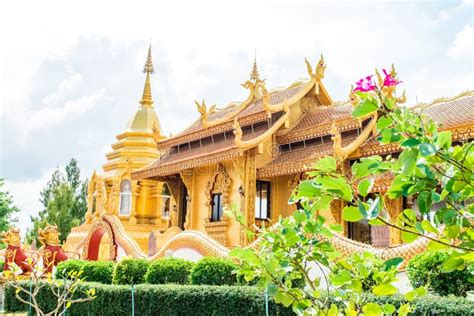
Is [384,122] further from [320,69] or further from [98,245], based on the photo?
[98,245]

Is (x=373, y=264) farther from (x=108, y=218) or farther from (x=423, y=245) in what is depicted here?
(x=108, y=218)

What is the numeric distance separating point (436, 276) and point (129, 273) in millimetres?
5952

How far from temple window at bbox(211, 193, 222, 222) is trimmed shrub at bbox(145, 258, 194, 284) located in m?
6.39

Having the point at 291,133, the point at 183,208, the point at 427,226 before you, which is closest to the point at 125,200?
the point at 183,208

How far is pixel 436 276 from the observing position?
586cm

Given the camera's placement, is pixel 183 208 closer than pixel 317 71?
No

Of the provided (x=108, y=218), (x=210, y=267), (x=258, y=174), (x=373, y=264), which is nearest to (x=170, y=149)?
(x=108, y=218)

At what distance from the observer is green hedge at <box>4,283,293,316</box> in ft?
21.0

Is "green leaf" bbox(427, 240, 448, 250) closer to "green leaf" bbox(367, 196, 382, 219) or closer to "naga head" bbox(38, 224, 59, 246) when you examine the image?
"green leaf" bbox(367, 196, 382, 219)

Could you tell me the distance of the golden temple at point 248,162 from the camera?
485 inches

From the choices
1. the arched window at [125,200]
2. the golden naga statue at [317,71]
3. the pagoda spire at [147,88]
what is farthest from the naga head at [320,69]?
the pagoda spire at [147,88]

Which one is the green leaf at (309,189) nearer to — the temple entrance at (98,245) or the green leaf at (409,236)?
the green leaf at (409,236)

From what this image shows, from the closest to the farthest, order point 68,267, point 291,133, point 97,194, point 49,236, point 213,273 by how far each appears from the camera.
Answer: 1. point 213,273
2. point 68,267
3. point 49,236
4. point 291,133
5. point 97,194

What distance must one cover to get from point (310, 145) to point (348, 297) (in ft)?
39.2
